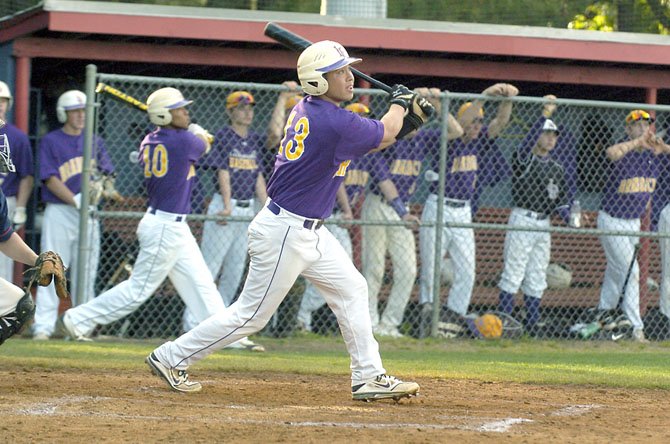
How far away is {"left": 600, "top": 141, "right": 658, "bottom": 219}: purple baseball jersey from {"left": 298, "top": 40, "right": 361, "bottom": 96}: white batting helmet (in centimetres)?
541

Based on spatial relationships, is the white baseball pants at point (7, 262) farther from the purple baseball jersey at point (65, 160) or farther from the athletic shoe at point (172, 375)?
the athletic shoe at point (172, 375)

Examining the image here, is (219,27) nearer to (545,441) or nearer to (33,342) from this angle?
(33,342)

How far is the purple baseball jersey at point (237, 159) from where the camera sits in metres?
10.4

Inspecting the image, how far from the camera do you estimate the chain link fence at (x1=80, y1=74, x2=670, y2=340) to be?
1045 centimetres

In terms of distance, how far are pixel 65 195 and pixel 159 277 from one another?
136 centimetres

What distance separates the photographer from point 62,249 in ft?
32.8

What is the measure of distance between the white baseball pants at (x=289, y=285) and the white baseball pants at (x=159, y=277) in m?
2.63

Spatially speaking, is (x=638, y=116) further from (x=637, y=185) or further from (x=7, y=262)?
(x=7, y=262)

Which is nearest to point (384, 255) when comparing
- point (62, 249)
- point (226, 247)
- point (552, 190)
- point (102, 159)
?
point (226, 247)

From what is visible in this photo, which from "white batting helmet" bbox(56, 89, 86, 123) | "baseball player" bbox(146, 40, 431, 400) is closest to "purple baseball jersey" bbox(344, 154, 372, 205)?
"white batting helmet" bbox(56, 89, 86, 123)

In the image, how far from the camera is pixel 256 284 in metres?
6.34

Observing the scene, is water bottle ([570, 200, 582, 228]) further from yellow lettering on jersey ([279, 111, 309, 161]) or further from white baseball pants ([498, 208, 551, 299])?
yellow lettering on jersey ([279, 111, 309, 161])

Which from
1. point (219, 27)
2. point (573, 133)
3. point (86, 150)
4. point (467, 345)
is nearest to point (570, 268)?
point (573, 133)

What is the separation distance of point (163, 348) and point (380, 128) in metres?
1.76
